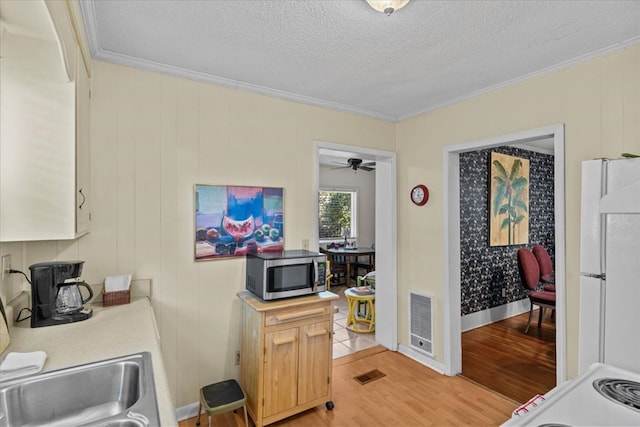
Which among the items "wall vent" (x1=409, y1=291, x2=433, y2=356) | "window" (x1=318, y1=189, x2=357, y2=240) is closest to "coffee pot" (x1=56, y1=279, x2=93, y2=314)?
"wall vent" (x1=409, y1=291, x2=433, y2=356)

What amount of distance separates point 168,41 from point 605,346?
2774mm

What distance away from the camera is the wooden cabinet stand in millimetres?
2211

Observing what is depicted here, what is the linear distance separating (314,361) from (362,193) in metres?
5.45

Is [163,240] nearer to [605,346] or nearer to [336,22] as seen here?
[336,22]

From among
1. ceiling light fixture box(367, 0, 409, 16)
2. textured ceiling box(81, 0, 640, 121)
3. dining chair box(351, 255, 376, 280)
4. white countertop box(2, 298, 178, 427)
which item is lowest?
dining chair box(351, 255, 376, 280)

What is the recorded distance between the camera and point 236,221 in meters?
2.61

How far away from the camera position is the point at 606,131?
2.07 m

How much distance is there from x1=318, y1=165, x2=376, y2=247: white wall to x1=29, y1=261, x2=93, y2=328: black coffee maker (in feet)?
18.5

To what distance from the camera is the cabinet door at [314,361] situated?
2.35m

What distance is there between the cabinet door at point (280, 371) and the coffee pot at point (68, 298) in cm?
111

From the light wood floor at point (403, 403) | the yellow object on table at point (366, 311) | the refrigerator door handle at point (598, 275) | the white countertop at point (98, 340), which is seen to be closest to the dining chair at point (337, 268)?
the yellow object on table at point (366, 311)

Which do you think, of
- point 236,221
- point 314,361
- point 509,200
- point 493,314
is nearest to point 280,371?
point 314,361

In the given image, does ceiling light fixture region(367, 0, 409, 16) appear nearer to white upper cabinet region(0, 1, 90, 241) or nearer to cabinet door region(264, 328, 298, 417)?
white upper cabinet region(0, 1, 90, 241)

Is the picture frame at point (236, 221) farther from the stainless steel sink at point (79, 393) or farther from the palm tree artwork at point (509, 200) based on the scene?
the palm tree artwork at point (509, 200)
